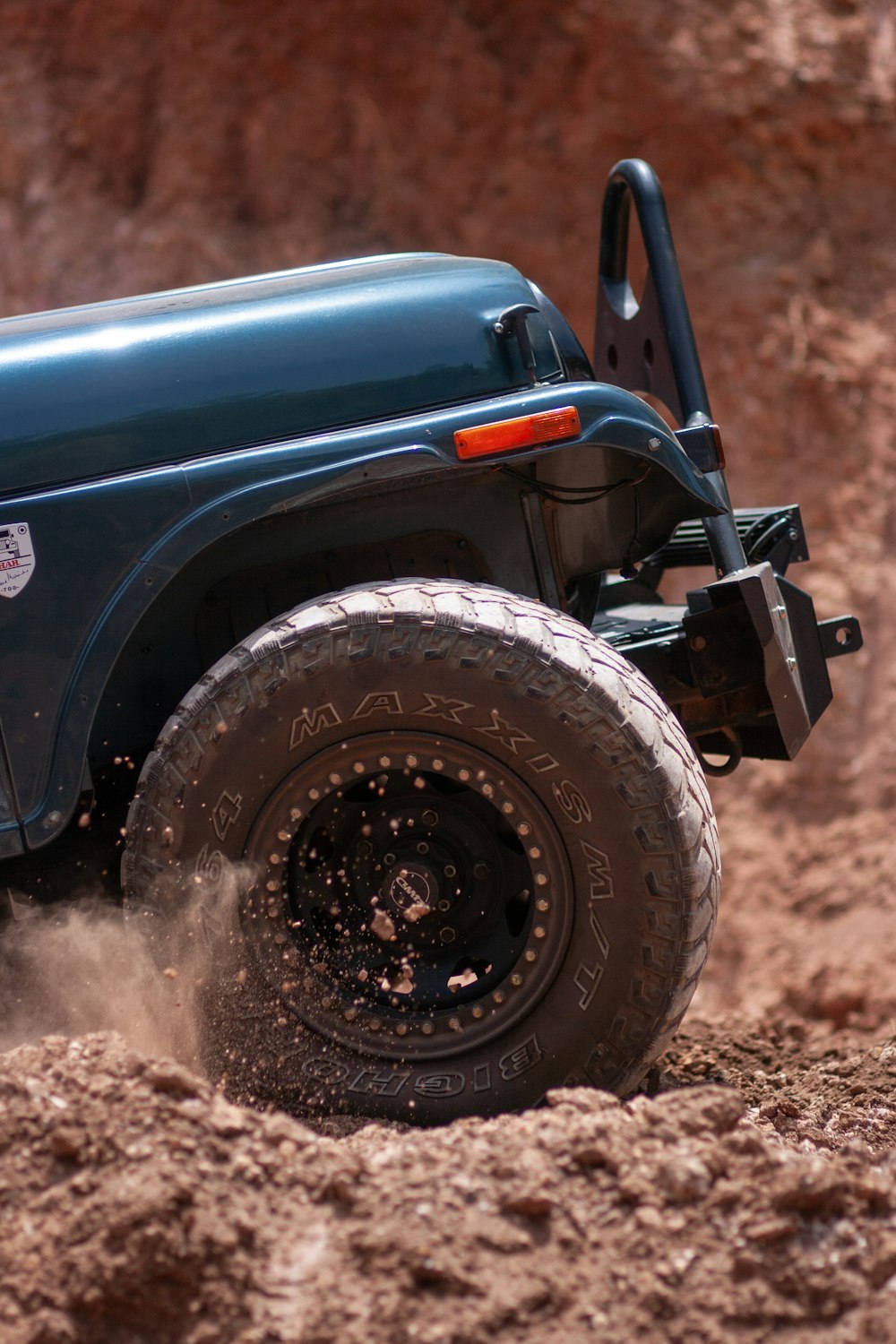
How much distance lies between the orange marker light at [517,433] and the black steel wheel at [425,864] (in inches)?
12.0

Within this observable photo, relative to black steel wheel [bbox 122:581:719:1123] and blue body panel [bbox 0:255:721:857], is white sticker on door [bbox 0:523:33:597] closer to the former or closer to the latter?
blue body panel [bbox 0:255:721:857]

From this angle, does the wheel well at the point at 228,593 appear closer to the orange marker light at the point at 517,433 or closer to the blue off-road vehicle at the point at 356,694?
the blue off-road vehicle at the point at 356,694

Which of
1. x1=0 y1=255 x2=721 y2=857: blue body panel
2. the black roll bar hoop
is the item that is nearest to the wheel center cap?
x1=0 y1=255 x2=721 y2=857: blue body panel

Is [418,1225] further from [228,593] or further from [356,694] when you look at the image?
[228,593]

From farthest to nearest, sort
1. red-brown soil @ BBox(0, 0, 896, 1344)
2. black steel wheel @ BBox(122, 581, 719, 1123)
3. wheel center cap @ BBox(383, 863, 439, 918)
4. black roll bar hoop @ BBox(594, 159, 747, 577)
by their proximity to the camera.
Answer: red-brown soil @ BBox(0, 0, 896, 1344) → black roll bar hoop @ BBox(594, 159, 747, 577) → wheel center cap @ BBox(383, 863, 439, 918) → black steel wheel @ BBox(122, 581, 719, 1123)

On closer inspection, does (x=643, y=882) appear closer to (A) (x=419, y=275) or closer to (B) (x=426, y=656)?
(B) (x=426, y=656)

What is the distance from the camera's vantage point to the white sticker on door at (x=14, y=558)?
2.62 m

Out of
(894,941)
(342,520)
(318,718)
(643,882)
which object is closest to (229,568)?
(342,520)

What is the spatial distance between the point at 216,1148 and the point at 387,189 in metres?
6.55

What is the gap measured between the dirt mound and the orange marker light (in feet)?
4.20

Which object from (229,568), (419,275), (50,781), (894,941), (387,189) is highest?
(387,189)

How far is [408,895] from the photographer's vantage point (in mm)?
2619

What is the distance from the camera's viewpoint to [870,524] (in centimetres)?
703

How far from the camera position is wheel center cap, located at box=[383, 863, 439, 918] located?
2.62 meters
